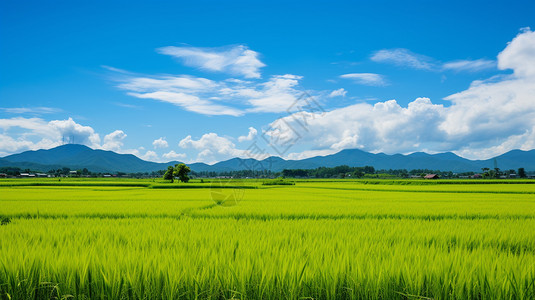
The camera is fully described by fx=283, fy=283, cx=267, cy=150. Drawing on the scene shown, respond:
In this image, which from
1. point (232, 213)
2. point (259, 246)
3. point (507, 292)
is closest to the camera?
point (507, 292)

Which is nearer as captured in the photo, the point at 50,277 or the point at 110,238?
the point at 50,277

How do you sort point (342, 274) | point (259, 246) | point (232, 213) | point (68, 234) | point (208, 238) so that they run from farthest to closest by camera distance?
point (232, 213) < point (68, 234) < point (208, 238) < point (259, 246) < point (342, 274)

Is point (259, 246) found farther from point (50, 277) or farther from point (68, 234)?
point (68, 234)

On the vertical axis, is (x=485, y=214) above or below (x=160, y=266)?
below

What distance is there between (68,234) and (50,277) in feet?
11.1

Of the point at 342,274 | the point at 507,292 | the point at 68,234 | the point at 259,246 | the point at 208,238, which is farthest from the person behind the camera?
the point at 68,234

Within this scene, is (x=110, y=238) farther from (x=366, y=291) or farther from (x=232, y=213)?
(x=232, y=213)

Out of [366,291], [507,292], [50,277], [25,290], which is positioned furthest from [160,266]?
[507,292]

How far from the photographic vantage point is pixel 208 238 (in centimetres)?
570

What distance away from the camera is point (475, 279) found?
10.7 feet

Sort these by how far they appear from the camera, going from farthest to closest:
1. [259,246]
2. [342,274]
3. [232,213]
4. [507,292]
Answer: [232,213] < [259,246] < [342,274] < [507,292]

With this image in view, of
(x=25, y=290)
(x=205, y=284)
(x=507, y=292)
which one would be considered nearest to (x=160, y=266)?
(x=205, y=284)

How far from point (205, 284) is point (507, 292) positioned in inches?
129

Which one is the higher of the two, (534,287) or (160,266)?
(160,266)
